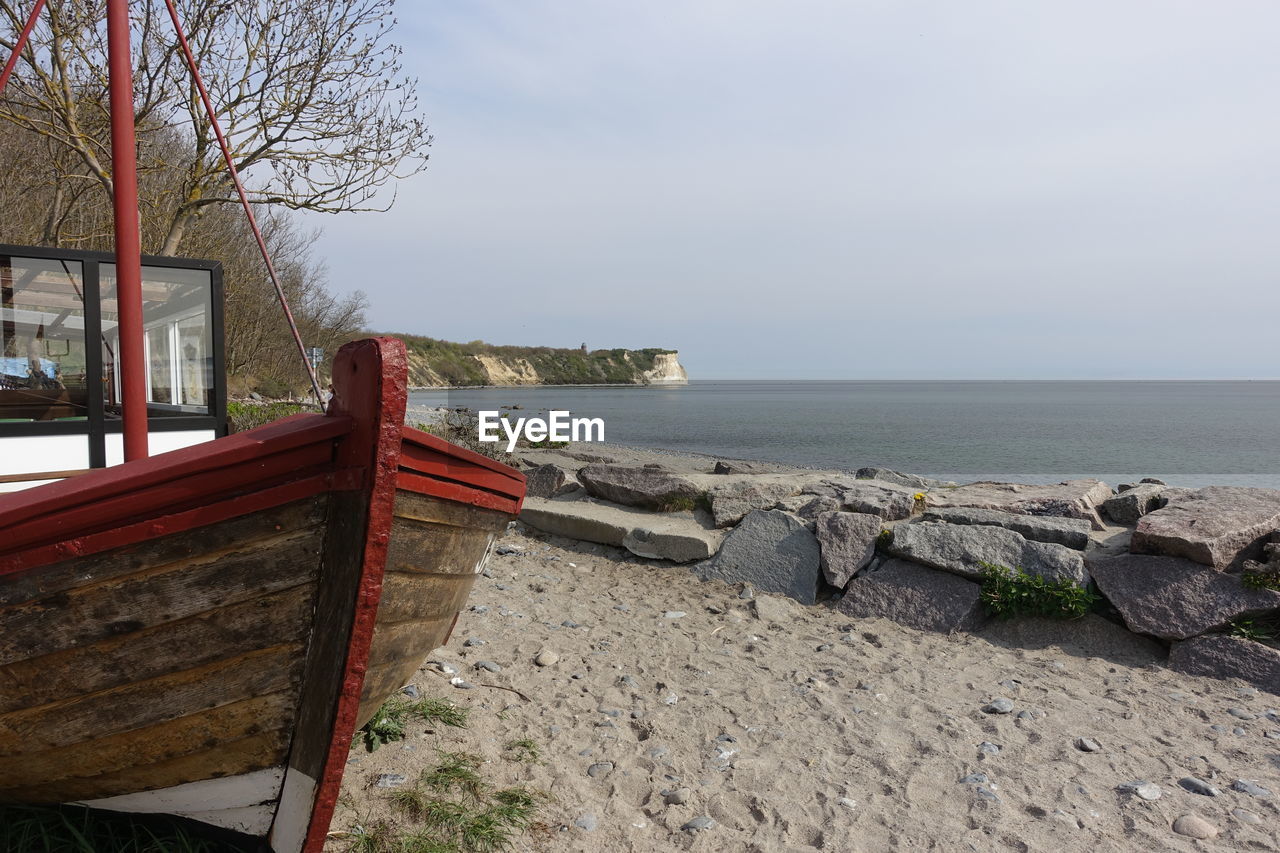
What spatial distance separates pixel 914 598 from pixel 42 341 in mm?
6283

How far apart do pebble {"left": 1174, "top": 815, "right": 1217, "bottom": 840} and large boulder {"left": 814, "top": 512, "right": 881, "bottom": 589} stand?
3267 mm

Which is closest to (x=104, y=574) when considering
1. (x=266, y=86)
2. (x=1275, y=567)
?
(x=1275, y=567)

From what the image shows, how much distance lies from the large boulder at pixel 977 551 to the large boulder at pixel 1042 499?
923mm

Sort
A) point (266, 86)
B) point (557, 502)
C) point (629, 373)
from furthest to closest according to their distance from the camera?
point (629, 373)
point (266, 86)
point (557, 502)

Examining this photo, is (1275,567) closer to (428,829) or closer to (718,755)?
(718,755)

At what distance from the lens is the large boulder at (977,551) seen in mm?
5984

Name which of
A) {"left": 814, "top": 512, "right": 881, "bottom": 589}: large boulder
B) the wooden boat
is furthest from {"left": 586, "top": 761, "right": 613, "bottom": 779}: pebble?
{"left": 814, "top": 512, "right": 881, "bottom": 589}: large boulder

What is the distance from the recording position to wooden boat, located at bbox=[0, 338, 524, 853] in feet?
7.04

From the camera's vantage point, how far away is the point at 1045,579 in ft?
19.5

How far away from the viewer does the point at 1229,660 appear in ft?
16.8

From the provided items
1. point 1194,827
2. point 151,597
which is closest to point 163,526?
point 151,597

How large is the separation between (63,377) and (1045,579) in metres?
6.86

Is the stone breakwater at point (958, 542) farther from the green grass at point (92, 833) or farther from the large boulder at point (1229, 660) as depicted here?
the green grass at point (92, 833)

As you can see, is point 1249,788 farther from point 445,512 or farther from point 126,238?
point 126,238
